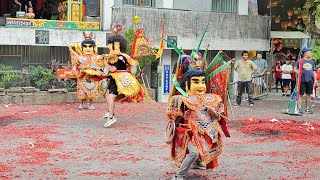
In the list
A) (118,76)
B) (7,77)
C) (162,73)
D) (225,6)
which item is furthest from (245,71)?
(225,6)

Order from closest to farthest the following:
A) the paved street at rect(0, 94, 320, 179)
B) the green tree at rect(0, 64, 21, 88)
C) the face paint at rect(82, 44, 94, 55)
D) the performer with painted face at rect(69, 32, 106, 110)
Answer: the paved street at rect(0, 94, 320, 179), the performer with painted face at rect(69, 32, 106, 110), the face paint at rect(82, 44, 94, 55), the green tree at rect(0, 64, 21, 88)

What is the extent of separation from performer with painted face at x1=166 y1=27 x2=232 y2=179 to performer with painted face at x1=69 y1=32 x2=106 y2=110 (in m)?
5.79

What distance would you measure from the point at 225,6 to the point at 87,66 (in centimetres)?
1154

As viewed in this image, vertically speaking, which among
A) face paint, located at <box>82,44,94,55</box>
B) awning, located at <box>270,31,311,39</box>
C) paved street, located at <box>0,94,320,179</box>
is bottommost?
paved street, located at <box>0,94,320,179</box>

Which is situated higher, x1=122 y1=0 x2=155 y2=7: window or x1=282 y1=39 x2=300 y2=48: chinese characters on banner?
x1=122 y1=0 x2=155 y2=7: window

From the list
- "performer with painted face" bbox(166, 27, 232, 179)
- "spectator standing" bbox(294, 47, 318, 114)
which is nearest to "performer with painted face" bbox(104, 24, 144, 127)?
"performer with painted face" bbox(166, 27, 232, 179)

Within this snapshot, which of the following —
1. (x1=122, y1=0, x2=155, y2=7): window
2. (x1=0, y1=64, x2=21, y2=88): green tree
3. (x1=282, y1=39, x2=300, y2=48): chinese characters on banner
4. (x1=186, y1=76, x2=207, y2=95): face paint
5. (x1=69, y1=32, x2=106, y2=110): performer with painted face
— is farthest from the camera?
(x1=282, y1=39, x2=300, y2=48): chinese characters on banner

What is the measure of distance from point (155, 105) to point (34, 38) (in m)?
5.03

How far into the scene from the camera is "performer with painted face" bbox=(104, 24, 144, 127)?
1200 centimetres

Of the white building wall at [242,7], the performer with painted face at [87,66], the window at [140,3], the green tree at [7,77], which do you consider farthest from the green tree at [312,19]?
the green tree at [7,77]

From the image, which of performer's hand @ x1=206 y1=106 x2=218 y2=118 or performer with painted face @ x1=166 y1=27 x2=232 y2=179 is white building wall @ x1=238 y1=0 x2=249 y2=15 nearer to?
performer with painted face @ x1=166 y1=27 x2=232 y2=179

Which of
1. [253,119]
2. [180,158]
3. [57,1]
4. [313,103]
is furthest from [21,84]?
[180,158]

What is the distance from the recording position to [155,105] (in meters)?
17.1

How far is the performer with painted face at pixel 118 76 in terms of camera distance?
12000 millimetres
